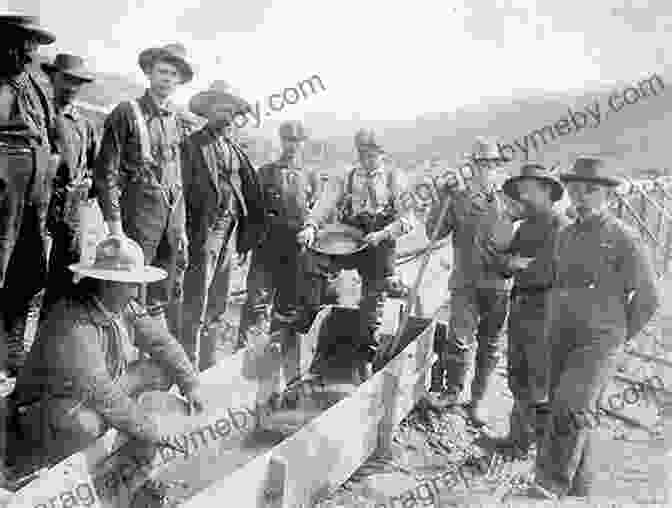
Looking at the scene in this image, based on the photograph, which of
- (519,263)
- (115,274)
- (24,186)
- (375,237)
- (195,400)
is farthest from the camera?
(375,237)

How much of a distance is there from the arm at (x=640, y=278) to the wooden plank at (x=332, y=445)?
4.78 feet

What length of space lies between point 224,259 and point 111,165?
1.14 meters

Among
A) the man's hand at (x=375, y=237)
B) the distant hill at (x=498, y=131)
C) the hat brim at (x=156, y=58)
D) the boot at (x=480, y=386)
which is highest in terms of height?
the distant hill at (x=498, y=131)

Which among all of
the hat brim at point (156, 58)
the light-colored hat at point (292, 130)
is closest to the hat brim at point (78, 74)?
the hat brim at point (156, 58)

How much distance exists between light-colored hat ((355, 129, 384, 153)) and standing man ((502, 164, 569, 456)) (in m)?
1.20

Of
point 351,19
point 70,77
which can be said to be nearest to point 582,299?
point 351,19

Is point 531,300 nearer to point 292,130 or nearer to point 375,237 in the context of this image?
point 375,237

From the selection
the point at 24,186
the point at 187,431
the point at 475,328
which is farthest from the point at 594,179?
the point at 24,186

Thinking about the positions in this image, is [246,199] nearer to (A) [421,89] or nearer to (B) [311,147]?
(A) [421,89]

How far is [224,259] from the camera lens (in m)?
4.63

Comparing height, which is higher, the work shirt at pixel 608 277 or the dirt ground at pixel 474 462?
the work shirt at pixel 608 277

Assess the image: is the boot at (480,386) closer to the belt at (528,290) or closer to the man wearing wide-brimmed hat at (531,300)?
the man wearing wide-brimmed hat at (531,300)

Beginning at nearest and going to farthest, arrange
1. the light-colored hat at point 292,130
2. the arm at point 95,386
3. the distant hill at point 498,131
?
the arm at point 95,386 → the light-colored hat at point 292,130 → the distant hill at point 498,131

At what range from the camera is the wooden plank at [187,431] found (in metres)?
2.46
